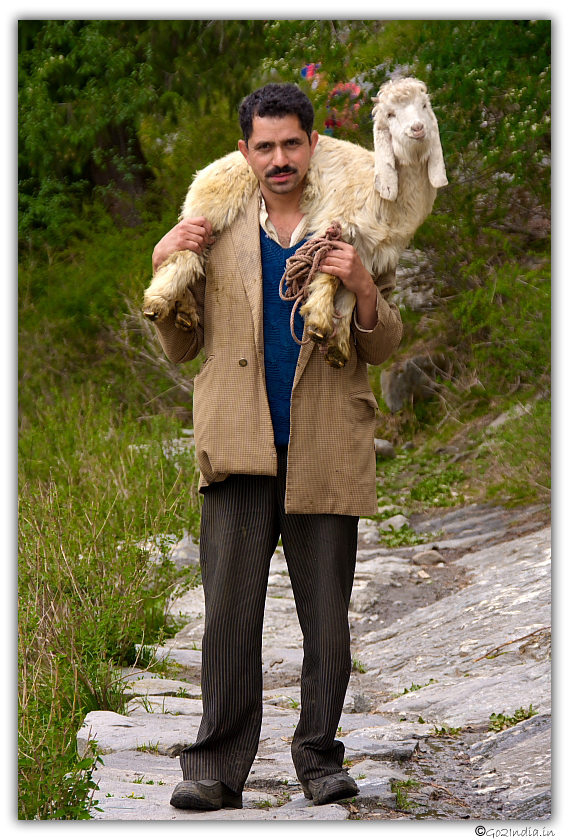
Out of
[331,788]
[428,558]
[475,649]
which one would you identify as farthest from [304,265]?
[428,558]

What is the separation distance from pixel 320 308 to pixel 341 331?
11 centimetres

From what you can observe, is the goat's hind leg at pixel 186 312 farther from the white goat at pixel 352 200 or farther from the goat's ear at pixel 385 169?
the goat's ear at pixel 385 169

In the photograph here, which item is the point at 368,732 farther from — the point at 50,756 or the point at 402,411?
the point at 402,411

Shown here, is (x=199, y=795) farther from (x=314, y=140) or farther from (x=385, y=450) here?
(x=385, y=450)

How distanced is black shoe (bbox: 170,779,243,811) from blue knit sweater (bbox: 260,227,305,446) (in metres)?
0.98

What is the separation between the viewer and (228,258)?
118 inches

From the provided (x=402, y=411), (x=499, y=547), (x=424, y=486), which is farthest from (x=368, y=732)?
(x=402, y=411)

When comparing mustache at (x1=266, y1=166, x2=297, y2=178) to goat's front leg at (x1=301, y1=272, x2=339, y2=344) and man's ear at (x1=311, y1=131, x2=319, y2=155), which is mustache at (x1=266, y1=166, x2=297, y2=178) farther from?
goat's front leg at (x1=301, y1=272, x2=339, y2=344)

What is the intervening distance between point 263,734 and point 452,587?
9.01 ft

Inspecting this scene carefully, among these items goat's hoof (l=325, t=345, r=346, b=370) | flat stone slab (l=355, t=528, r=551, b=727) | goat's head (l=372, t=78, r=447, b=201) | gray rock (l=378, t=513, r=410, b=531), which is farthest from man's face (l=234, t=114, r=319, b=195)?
gray rock (l=378, t=513, r=410, b=531)

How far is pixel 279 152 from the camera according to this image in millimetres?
2875

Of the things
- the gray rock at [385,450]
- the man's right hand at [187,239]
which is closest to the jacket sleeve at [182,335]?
the man's right hand at [187,239]

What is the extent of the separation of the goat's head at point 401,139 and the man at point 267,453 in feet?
0.70

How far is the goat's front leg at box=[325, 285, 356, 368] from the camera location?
9.39ft
